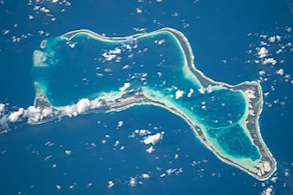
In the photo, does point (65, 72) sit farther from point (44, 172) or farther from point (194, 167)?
point (194, 167)

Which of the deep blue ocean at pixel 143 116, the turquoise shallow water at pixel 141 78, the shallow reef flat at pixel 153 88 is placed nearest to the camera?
the deep blue ocean at pixel 143 116

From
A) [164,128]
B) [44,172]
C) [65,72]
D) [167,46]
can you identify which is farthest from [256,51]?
[44,172]

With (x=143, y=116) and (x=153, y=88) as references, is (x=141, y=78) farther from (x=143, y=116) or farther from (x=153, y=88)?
(x=143, y=116)

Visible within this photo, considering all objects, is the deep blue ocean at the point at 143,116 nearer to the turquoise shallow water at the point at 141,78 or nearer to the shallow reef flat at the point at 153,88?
the shallow reef flat at the point at 153,88

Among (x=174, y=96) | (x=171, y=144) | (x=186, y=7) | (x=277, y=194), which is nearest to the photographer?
(x=277, y=194)

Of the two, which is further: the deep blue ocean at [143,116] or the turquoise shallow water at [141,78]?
the turquoise shallow water at [141,78]

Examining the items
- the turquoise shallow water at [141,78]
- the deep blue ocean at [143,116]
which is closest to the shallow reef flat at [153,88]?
the turquoise shallow water at [141,78]

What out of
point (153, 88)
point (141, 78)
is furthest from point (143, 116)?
point (141, 78)
